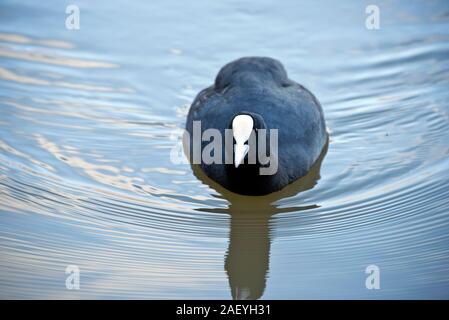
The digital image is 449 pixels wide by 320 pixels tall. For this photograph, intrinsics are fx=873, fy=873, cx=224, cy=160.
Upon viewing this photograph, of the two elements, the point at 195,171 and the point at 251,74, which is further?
the point at 251,74

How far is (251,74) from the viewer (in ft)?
23.6

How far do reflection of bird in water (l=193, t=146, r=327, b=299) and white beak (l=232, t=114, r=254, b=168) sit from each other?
481 mm

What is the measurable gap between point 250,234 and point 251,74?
1.56 metres

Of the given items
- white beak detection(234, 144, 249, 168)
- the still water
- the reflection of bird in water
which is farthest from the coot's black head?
white beak detection(234, 144, 249, 168)

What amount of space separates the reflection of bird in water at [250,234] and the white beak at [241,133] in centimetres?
48

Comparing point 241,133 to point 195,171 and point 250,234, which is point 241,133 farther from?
point 195,171

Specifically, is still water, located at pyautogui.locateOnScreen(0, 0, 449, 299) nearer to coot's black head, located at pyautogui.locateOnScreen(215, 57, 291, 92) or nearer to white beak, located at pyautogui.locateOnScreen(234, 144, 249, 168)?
white beak, located at pyautogui.locateOnScreen(234, 144, 249, 168)

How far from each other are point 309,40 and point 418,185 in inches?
114

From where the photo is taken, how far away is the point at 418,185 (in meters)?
6.74

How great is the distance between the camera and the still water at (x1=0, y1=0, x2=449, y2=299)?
5715 mm

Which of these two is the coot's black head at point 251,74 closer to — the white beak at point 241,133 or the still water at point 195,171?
the still water at point 195,171

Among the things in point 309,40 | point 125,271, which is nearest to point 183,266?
point 125,271

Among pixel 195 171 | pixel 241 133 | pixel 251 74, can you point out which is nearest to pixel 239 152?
pixel 241 133

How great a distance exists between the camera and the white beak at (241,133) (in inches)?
245
